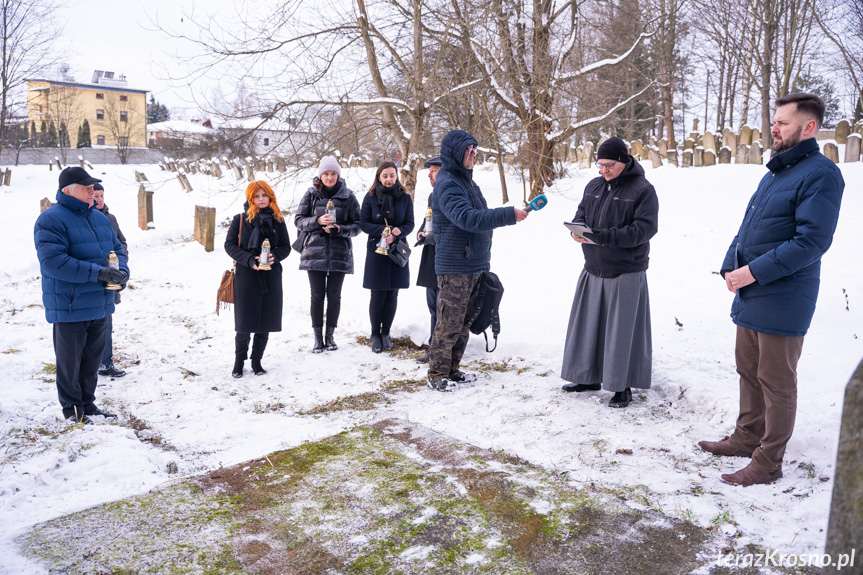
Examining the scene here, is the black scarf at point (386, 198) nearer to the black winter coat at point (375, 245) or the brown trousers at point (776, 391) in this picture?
the black winter coat at point (375, 245)

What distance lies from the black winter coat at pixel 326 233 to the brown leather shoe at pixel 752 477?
4.38m

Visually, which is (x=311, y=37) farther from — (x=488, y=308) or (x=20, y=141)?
(x=20, y=141)

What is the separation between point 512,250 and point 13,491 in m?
8.34

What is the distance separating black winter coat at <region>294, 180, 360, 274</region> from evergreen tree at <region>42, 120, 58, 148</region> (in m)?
50.2

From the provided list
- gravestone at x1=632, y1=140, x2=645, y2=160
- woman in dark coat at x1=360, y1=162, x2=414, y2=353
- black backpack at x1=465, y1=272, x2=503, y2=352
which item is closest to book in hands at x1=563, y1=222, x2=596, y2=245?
black backpack at x1=465, y1=272, x2=503, y2=352

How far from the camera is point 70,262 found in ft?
15.1

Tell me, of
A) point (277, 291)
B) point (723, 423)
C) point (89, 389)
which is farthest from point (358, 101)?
point (723, 423)

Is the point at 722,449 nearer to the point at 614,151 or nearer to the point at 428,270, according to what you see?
the point at 614,151

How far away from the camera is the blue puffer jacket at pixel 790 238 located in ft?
10.7

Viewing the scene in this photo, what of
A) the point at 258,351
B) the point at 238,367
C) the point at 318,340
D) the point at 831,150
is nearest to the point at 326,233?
the point at 318,340

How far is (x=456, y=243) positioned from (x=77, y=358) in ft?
10.0

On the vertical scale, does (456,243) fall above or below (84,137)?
below

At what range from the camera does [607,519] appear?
311 cm

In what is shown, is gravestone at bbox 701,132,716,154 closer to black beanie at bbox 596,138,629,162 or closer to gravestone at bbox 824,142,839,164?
gravestone at bbox 824,142,839,164
